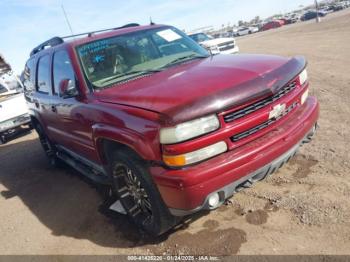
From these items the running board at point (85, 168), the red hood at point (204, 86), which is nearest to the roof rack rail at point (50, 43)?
the running board at point (85, 168)

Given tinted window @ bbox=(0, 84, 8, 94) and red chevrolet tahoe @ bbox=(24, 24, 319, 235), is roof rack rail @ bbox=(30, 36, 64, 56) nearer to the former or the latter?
red chevrolet tahoe @ bbox=(24, 24, 319, 235)

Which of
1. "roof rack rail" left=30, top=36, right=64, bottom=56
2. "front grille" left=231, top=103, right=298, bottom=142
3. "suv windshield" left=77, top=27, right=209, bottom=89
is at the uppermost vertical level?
"roof rack rail" left=30, top=36, right=64, bottom=56

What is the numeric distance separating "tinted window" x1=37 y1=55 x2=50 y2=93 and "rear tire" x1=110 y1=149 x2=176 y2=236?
87.7 inches

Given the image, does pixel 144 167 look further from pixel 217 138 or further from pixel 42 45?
pixel 42 45

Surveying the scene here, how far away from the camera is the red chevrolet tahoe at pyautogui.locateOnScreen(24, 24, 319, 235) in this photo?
9.17 feet

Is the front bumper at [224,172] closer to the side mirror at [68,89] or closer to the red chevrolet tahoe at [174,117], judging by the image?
the red chevrolet tahoe at [174,117]

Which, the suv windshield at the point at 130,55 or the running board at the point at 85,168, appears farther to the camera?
the running board at the point at 85,168

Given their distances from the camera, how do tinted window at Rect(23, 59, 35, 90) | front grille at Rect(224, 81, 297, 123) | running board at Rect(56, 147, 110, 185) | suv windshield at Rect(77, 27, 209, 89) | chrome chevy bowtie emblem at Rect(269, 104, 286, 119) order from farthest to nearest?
1. tinted window at Rect(23, 59, 35, 90)
2. running board at Rect(56, 147, 110, 185)
3. suv windshield at Rect(77, 27, 209, 89)
4. chrome chevy bowtie emblem at Rect(269, 104, 286, 119)
5. front grille at Rect(224, 81, 297, 123)

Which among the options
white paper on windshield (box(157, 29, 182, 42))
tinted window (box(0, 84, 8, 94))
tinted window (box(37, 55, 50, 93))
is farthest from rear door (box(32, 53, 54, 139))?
tinted window (box(0, 84, 8, 94))

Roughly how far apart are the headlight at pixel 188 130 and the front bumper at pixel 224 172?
0.80 feet

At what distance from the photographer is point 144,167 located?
3.14m

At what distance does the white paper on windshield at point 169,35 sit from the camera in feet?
15.2

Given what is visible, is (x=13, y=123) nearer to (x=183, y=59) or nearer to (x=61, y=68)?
(x=61, y=68)

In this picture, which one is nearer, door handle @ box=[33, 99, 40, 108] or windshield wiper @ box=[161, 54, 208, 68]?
windshield wiper @ box=[161, 54, 208, 68]
